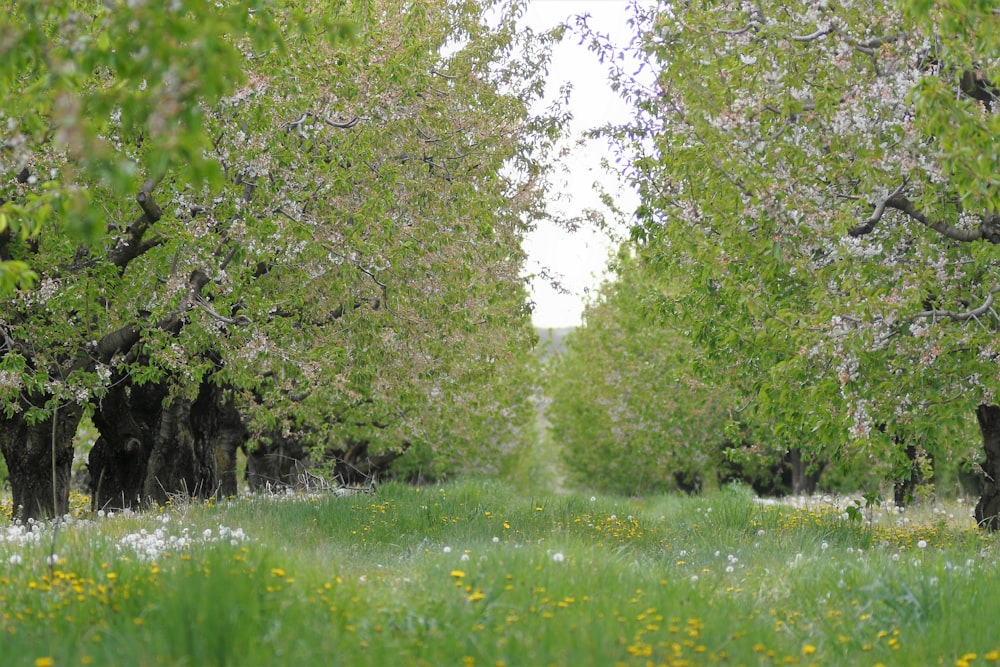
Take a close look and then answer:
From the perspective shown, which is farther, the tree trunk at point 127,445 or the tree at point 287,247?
the tree trunk at point 127,445

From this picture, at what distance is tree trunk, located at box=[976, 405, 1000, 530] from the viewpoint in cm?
1350

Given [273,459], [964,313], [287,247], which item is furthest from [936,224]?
[273,459]

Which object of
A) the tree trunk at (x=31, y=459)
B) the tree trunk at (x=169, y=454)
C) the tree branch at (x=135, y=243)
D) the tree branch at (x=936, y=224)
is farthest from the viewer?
the tree trunk at (x=169, y=454)

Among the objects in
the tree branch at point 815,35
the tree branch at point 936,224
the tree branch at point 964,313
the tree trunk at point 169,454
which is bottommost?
the tree trunk at point 169,454

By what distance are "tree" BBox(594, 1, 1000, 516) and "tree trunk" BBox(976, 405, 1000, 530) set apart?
4.03 feet

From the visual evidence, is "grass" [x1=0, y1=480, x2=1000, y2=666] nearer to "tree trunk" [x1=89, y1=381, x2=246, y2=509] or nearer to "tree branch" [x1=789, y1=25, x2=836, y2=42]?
"tree branch" [x1=789, y1=25, x2=836, y2=42]

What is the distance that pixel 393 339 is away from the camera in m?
14.6

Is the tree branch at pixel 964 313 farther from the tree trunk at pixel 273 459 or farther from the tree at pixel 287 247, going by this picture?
the tree trunk at pixel 273 459

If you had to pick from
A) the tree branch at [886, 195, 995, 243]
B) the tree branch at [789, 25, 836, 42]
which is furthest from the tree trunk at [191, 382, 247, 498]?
the tree branch at [886, 195, 995, 243]

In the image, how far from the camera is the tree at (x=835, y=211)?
10.0 m

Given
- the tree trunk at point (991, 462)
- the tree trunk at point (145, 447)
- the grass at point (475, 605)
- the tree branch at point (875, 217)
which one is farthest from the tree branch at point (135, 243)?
the tree trunk at point (991, 462)

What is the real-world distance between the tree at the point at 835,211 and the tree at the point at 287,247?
4.01 meters

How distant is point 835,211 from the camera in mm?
10422

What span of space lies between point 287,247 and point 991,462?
35.2 ft
